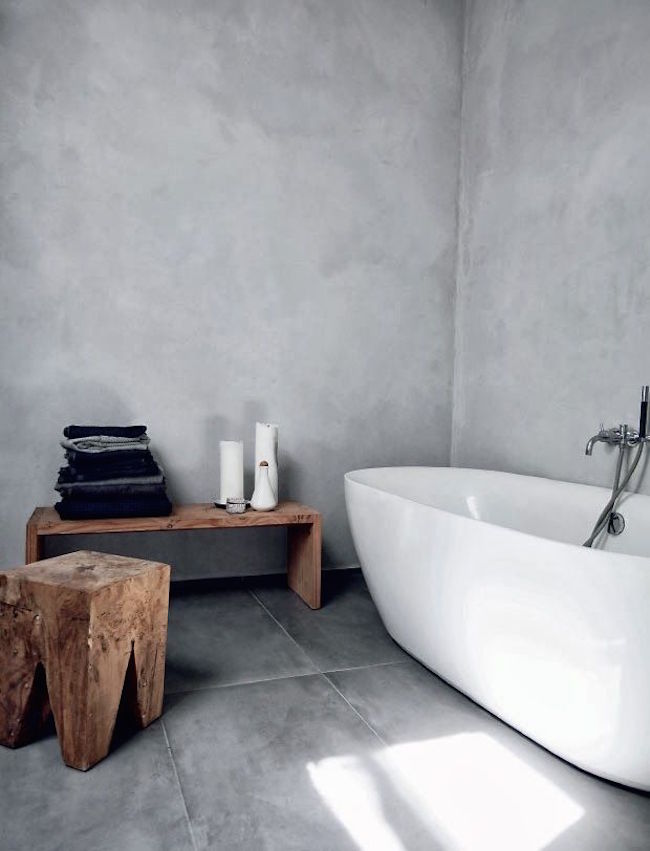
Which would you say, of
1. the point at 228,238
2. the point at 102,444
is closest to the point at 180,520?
the point at 102,444

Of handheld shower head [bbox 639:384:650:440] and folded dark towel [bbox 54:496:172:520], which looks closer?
handheld shower head [bbox 639:384:650:440]

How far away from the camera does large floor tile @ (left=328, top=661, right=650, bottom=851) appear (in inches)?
46.0

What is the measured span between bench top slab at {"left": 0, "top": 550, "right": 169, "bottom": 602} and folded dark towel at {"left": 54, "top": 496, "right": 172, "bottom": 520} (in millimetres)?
580

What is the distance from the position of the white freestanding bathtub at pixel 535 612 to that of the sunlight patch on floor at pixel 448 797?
117 mm

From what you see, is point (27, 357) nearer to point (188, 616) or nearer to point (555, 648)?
point (188, 616)

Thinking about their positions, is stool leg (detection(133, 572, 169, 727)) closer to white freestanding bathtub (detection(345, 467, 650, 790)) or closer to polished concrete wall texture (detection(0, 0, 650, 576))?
white freestanding bathtub (detection(345, 467, 650, 790))

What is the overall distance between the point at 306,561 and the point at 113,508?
2.40 ft

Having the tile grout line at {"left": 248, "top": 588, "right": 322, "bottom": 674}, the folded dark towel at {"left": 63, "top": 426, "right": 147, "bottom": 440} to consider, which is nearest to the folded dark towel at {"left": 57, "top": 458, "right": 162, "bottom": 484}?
the folded dark towel at {"left": 63, "top": 426, "right": 147, "bottom": 440}

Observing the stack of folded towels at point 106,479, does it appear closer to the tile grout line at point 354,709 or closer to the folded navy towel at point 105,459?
the folded navy towel at point 105,459

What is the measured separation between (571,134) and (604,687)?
6.32ft

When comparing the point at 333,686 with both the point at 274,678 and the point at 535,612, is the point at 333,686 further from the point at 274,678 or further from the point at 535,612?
the point at 535,612

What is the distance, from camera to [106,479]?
2.21 meters

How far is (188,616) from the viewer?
7.47 ft

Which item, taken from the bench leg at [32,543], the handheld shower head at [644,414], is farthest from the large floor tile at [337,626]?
the handheld shower head at [644,414]
